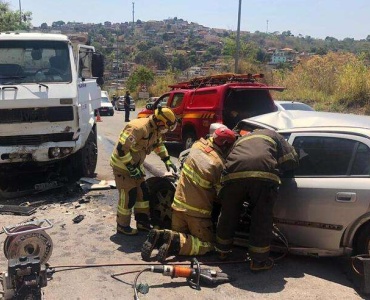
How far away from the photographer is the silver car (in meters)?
3.87

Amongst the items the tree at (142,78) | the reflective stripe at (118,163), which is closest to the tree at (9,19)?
the tree at (142,78)

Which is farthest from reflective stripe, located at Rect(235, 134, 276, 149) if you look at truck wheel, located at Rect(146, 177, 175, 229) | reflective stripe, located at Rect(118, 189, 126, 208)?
reflective stripe, located at Rect(118, 189, 126, 208)

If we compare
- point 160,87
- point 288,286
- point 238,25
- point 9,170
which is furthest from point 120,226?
point 160,87

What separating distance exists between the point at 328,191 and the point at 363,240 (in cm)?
54

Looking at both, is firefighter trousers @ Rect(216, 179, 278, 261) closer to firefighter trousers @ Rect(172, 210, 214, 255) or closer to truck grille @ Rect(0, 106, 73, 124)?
firefighter trousers @ Rect(172, 210, 214, 255)

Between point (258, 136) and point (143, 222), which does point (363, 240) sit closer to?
point (258, 136)

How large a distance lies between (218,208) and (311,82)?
20.5 meters

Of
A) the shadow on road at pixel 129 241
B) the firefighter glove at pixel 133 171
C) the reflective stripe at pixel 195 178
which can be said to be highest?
the reflective stripe at pixel 195 178

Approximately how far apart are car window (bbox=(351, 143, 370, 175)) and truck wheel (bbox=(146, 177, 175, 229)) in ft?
7.24

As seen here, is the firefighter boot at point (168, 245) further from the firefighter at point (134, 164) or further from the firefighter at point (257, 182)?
the firefighter at point (134, 164)

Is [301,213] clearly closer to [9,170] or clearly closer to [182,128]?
[9,170]

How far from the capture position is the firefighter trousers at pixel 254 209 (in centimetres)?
399

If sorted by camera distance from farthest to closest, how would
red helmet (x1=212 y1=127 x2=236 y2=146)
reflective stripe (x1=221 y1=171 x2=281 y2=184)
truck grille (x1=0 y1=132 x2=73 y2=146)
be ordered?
truck grille (x1=0 y1=132 x2=73 y2=146) → red helmet (x1=212 y1=127 x2=236 y2=146) → reflective stripe (x1=221 y1=171 x2=281 y2=184)

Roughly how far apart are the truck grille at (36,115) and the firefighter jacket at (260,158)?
330 cm
